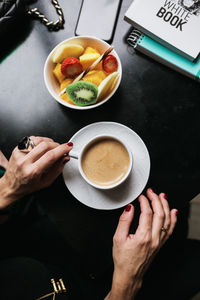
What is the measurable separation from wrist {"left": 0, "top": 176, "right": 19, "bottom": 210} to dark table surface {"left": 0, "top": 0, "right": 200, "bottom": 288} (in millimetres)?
127

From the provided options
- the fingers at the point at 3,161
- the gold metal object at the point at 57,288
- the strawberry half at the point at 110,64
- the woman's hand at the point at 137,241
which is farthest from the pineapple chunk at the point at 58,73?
the gold metal object at the point at 57,288

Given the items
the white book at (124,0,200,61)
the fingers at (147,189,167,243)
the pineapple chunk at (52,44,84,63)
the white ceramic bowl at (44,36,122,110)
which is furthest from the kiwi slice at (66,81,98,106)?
the fingers at (147,189,167,243)

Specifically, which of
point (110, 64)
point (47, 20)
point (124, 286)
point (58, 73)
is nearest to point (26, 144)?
point (58, 73)

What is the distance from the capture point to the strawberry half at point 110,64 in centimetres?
101

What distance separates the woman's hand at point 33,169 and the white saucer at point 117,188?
0.06 meters

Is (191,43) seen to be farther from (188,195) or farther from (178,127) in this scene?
(188,195)

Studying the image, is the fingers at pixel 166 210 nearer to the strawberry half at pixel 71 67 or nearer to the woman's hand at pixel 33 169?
the woman's hand at pixel 33 169

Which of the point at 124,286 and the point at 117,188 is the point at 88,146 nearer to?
the point at 117,188

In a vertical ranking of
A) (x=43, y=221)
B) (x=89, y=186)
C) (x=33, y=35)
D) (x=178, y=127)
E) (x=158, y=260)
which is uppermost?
(x=33, y=35)

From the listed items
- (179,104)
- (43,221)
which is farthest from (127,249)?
(179,104)

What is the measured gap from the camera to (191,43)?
3.44 ft

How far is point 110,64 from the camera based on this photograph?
102cm

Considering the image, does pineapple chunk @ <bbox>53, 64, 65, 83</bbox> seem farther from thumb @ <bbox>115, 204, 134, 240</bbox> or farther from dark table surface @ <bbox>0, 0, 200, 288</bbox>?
thumb @ <bbox>115, 204, 134, 240</bbox>

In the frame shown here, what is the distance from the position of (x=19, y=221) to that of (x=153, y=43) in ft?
3.27
